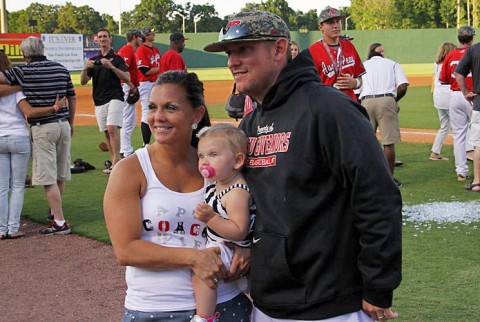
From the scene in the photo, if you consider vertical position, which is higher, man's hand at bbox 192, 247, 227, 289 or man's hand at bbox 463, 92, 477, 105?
man's hand at bbox 463, 92, 477, 105

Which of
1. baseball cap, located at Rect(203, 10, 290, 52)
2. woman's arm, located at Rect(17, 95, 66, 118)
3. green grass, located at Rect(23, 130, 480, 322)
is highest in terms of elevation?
baseball cap, located at Rect(203, 10, 290, 52)

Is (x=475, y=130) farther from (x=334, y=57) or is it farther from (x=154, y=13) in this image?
(x=154, y=13)

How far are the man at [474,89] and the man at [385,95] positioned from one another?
79 centimetres

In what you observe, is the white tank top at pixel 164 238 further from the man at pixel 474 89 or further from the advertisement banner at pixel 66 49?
the advertisement banner at pixel 66 49

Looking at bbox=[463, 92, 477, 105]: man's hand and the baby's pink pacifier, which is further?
bbox=[463, 92, 477, 105]: man's hand

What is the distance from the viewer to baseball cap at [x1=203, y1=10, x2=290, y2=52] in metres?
2.88

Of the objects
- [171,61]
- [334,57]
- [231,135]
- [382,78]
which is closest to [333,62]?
[334,57]

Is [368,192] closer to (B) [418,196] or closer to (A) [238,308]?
(A) [238,308]

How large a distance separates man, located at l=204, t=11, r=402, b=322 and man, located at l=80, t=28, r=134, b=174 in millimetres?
9066

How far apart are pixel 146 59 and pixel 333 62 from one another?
5.64 m

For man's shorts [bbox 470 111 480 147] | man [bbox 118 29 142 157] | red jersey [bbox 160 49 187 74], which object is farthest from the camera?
red jersey [bbox 160 49 187 74]

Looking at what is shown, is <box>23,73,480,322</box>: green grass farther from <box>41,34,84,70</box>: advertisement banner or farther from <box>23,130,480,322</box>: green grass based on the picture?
<box>41,34,84,70</box>: advertisement banner

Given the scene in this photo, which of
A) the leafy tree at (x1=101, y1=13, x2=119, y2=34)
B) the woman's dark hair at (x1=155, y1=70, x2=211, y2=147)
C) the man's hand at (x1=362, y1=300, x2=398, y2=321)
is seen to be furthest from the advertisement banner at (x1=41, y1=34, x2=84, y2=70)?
the leafy tree at (x1=101, y1=13, x2=119, y2=34)

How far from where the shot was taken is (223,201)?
2945mm
